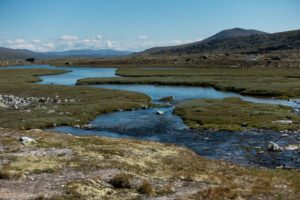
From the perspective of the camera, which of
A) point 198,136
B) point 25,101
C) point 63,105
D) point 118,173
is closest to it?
point 118,173

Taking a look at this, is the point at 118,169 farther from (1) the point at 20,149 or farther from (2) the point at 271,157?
(2) the point at 271,157

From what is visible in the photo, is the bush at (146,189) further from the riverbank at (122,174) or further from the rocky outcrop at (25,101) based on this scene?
the rocky outcrop at (25,101)

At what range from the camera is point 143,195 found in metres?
24.6

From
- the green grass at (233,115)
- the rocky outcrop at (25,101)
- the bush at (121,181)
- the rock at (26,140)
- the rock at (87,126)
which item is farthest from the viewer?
the rocky outcrop at (25,101)

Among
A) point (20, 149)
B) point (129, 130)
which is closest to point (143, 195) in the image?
point (20, 149)

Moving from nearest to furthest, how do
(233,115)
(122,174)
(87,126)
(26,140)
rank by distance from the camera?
(122,174)
(26,140)
(87,126)
(233,115)

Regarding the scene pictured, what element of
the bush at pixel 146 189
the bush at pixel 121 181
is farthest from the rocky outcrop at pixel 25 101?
the bush at pixel 146 189

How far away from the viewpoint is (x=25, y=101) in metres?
80.5

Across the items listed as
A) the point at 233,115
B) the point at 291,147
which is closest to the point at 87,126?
the point at 233,115

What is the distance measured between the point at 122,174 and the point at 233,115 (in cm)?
3876

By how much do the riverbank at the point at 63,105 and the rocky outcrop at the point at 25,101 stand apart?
0.68 ft

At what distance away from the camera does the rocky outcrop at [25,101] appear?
2914 inches

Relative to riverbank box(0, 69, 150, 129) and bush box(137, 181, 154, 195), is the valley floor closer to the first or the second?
bush box(137, 181, 154, 195)

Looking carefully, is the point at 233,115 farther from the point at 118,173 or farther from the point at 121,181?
the point at 121,181
